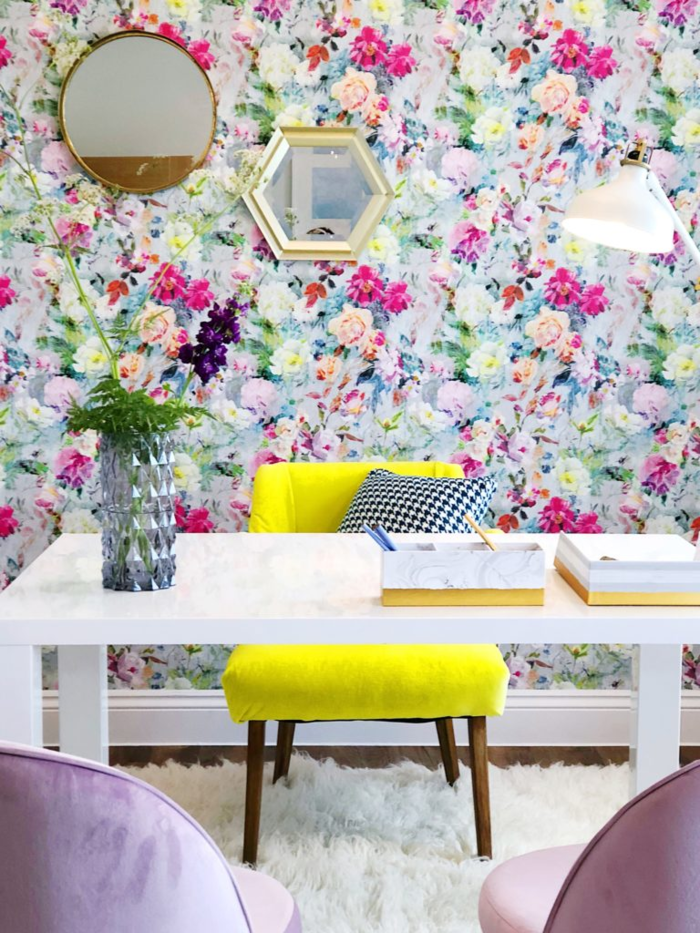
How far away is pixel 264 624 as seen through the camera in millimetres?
1490

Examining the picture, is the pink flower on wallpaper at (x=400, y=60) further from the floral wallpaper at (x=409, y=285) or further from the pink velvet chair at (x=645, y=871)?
the pink velvet chair at (x=645, y=871)

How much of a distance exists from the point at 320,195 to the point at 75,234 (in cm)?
74

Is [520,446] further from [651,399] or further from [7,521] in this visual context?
[7,521]

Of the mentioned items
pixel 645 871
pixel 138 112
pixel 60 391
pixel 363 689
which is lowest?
pixel 363 689

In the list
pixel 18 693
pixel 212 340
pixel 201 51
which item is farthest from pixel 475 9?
pixel 18 693

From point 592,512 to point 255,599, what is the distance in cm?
183

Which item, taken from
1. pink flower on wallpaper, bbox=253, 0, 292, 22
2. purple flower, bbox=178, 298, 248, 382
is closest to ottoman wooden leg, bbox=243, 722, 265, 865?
purple flower, bbox=178, 298, 248, 382

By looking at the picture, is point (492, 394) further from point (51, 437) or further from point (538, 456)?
point (51, 437)

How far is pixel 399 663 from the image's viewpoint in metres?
2.29

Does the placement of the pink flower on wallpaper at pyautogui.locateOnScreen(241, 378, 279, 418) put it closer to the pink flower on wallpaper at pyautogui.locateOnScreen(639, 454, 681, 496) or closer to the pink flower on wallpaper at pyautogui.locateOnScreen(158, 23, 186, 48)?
the pink flower on wallpaper at pyautogui.locateOnScreen(158, 23, 186, 48)

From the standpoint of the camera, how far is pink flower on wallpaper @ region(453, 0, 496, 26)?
300cm

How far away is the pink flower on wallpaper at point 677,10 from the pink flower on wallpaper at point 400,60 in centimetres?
74

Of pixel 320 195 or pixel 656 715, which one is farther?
pixel 320 195

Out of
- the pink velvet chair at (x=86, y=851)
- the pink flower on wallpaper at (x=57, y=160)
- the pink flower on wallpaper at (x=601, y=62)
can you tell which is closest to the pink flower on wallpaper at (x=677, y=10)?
the pink flower on wallpaper at (x=601, y=62)
